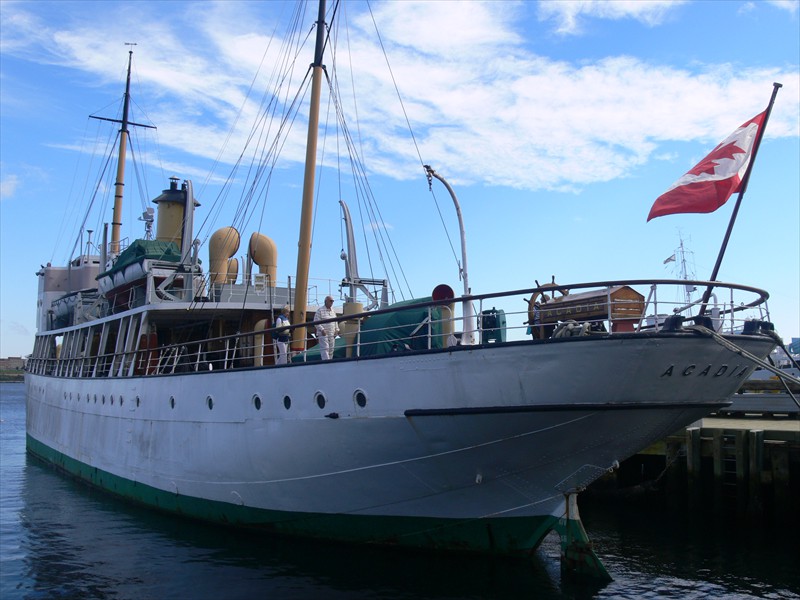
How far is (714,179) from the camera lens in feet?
32.1

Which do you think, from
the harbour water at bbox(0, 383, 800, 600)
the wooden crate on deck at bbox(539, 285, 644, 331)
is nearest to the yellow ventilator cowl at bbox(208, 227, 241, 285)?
the harbour water at bbox(0, 383, 800, 600)

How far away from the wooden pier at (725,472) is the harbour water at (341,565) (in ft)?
2.22

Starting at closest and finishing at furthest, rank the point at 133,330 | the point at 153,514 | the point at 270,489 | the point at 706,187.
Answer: the point at 706,187
the point at 270,489
the point at 153,514
the point at 133,330

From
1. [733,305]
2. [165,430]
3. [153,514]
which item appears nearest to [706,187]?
[733,305]

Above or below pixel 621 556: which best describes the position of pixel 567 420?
above

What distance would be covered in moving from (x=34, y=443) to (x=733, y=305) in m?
26.4

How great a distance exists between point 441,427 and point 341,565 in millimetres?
2966

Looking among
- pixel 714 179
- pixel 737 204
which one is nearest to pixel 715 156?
pixel 714 179

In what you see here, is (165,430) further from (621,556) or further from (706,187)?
(706,187)

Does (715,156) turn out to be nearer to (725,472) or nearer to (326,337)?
(326,337)

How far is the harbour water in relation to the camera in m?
10.6

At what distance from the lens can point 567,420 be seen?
9.82 m

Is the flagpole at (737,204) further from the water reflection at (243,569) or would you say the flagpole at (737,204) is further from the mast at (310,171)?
the mast at (310,171)

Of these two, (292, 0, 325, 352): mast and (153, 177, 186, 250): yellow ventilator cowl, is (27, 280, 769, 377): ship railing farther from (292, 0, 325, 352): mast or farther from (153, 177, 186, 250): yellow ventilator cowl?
Result: (153, 177, 186, 250): yellow ventilator cowl
